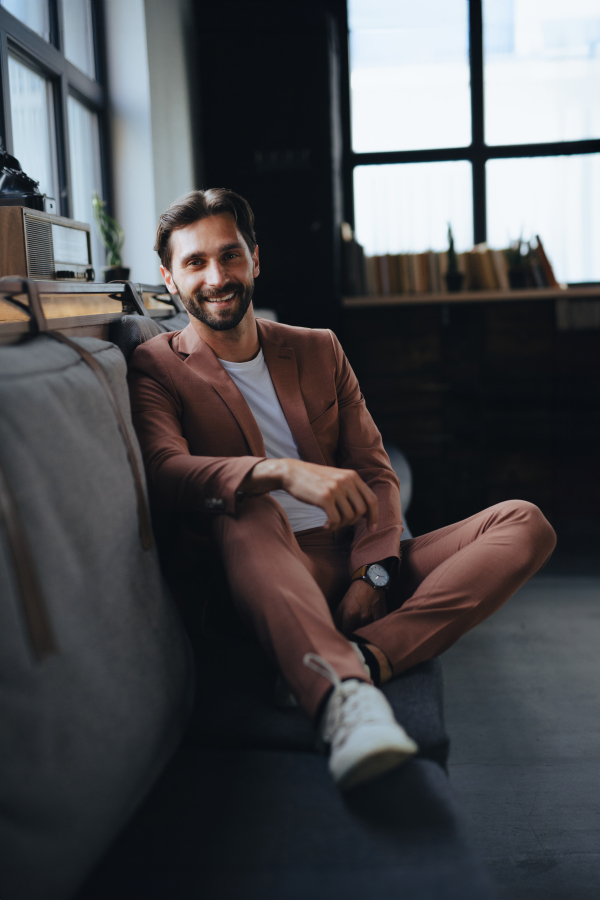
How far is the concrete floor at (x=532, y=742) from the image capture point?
1.34 m

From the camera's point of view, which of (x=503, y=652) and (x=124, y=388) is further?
(x=503, y=652)

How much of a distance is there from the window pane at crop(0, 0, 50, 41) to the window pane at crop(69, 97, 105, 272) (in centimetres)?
29

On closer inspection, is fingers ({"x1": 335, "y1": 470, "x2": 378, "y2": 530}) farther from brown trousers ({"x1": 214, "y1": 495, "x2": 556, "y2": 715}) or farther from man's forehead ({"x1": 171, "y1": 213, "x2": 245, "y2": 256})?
man's forehead ({"x1": 171, "y1": 213, "x2": 245, "y2": 256})

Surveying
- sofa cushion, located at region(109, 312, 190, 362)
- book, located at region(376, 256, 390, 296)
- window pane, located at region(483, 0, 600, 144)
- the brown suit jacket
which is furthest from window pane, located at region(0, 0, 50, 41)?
window pane, located at region(483, 0, 600, 144)

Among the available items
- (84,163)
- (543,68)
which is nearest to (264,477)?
(84,163)

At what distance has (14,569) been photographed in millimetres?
776

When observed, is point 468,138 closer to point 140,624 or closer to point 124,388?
point 124,388

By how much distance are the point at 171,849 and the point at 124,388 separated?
2.25 ft

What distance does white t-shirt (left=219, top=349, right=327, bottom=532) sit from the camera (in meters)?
1.55

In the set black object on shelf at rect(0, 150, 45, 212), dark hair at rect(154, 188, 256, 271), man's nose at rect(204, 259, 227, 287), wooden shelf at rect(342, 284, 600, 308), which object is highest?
black object on shelf at rect(0, 150, 45, 212)

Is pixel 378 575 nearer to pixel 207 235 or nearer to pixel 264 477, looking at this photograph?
pixel 264 477

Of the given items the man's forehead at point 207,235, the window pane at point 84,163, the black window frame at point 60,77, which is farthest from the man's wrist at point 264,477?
the window pane at point 84,163

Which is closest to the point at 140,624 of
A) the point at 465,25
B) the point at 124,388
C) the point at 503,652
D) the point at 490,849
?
the point at 124,388

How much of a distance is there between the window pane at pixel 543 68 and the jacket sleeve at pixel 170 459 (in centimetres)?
319
